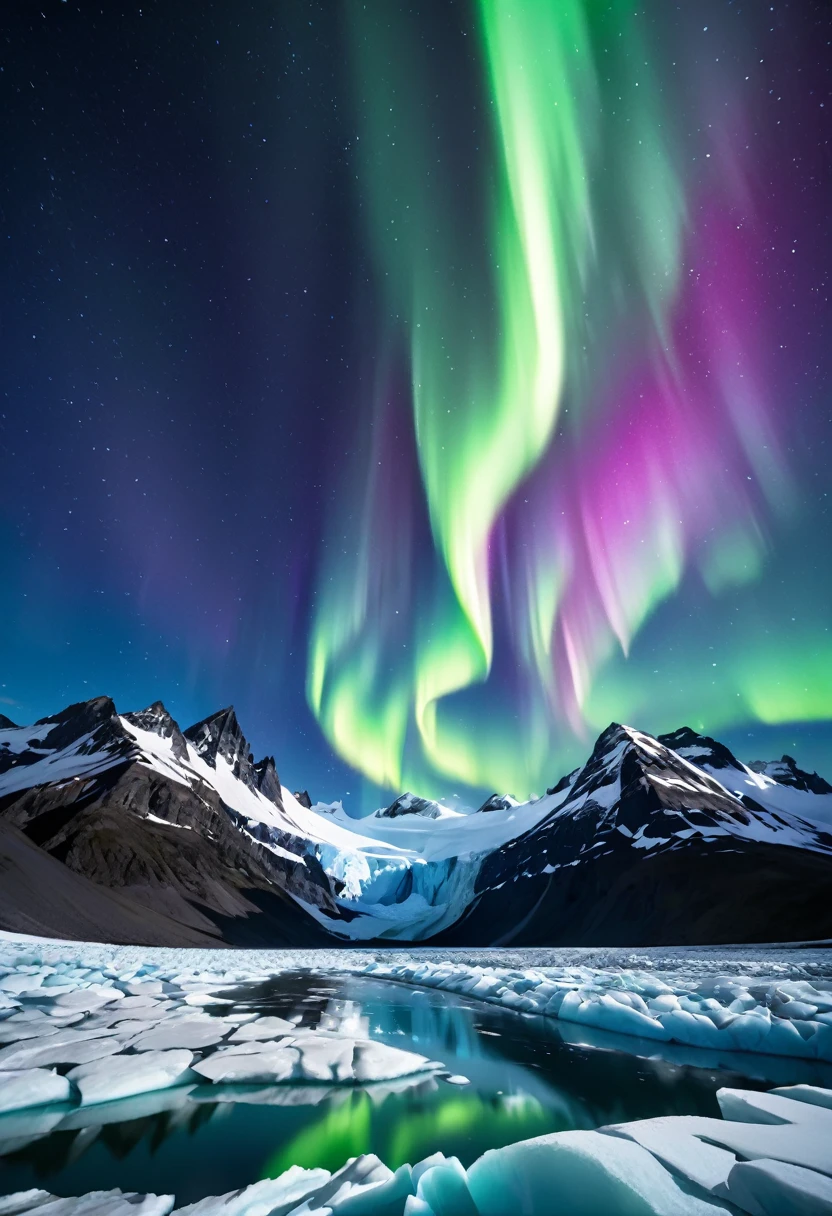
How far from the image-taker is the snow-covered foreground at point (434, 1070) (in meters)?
3.80

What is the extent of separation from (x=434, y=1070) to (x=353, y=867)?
20593 cm

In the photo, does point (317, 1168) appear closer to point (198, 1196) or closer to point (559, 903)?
point (198, 1196)

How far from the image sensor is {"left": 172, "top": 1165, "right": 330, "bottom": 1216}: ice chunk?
12.1 ft

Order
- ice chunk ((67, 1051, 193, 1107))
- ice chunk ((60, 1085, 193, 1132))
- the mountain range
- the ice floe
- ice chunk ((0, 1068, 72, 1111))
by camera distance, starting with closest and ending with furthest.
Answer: ice chunk ((60, 1085, 193, 1132)) < ice chunk ((0, 1068, 72, 1111)) < ice chunk ((67, 1051, 193, 1107)) < the ice floe < the mountain range

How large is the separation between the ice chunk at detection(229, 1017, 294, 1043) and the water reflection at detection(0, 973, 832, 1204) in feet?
5.00

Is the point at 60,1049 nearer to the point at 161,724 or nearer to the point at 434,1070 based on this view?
the point at 434,1070

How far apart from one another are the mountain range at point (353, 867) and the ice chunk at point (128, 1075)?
45.2 m

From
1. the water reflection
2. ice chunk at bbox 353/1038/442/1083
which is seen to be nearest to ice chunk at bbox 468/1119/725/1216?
the water reflection

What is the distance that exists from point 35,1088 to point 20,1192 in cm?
263

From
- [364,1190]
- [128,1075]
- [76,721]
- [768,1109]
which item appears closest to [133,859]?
[128,1075]

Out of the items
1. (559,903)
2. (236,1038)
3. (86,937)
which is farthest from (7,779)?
(236,1038)

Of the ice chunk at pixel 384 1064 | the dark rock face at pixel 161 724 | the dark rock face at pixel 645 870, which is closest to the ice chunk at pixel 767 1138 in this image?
the ice chunk at pixel 384 1064

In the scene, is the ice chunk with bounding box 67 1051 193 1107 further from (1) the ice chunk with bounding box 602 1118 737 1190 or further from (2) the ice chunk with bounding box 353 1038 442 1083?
(1) the ice chunk with bounding box 602 1118 737 1190

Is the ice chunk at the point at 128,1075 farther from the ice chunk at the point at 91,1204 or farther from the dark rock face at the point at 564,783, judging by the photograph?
the dark rock face at the point at 564,783
